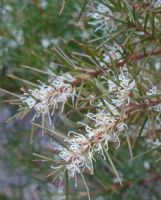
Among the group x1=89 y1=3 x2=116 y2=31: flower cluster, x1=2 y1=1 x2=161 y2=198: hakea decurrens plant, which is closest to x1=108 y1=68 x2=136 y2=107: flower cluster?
x1=2 y1=1 x2=161 y2=198: hakea decurrens plant

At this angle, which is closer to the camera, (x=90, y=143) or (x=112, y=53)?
(x=90, y=143)

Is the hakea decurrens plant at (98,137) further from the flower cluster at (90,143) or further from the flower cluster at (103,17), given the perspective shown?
the flower cluster at (103,17)

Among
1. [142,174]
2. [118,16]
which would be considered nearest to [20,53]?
[142,174]

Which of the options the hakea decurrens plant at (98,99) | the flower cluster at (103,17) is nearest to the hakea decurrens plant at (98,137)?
the hakea decurrens plant at (98,99)

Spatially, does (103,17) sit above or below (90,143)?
above

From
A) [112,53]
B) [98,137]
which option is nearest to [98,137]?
[98,137]

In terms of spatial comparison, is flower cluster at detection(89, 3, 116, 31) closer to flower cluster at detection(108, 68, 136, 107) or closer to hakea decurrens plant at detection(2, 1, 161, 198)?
hakea decurrens plant at detection(2, 1, 161, 198)

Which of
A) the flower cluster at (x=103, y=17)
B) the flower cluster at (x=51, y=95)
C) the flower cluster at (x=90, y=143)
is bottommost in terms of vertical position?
the flower cluster at (x=90, y=143)

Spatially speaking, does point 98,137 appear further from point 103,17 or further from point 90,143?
point 103,17
